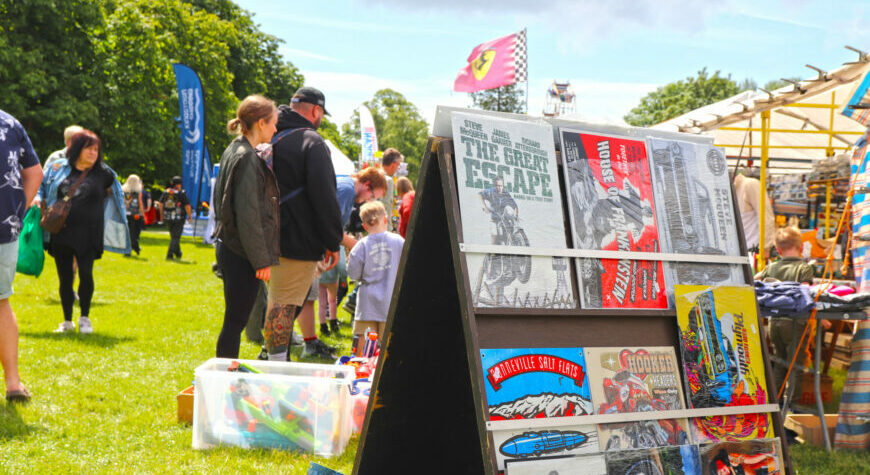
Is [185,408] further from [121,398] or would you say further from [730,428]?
[730,428]

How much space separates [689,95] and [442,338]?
54.4 meters

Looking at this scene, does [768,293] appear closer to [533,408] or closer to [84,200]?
[533,408]

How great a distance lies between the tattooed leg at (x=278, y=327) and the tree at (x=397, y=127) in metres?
60.8

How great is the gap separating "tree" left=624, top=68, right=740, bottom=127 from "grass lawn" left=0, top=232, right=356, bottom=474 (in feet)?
152

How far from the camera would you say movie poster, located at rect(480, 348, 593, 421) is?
234 centimetres

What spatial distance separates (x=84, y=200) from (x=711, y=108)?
710 cm

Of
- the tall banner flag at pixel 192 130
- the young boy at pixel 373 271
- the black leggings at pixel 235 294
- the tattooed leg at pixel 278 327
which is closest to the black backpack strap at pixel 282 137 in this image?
the black leggings at pixel 235 294

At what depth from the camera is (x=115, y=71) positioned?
1031 inches

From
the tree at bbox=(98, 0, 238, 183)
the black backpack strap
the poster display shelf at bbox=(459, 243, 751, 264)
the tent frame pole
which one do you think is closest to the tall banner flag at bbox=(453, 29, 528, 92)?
the tree at bbox=(98, 0, 238, 183)

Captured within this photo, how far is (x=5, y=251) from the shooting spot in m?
4.09

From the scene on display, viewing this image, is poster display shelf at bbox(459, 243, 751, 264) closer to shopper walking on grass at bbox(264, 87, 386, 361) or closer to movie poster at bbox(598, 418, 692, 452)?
movie poster at bbox(598, 418, 692, 452)

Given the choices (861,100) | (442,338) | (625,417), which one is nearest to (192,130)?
(861,100)

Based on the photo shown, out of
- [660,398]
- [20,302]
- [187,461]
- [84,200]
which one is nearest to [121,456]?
[187,461]

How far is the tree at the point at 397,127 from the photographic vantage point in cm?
6781
